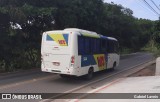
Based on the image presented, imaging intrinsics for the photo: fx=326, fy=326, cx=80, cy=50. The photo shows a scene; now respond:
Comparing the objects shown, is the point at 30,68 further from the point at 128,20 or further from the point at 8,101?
the point at 128,20

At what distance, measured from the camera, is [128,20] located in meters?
62.5

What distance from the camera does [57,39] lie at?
1695cm

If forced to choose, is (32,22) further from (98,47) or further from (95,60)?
(95,60)

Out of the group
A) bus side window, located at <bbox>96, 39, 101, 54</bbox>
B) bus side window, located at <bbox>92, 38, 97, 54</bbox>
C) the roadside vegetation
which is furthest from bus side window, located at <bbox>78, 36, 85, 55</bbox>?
the roadside vegetation

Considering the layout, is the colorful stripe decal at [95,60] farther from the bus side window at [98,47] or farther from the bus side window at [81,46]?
the bus side window at [81,46]

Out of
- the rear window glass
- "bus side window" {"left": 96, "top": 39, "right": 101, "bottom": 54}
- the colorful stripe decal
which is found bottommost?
the colorful stripe decal

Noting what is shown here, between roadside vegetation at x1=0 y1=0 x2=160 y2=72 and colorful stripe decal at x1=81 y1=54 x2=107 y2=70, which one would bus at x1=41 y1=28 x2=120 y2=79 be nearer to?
colorful stripe decal at x1=81 y1=54 x2=107 y2=70

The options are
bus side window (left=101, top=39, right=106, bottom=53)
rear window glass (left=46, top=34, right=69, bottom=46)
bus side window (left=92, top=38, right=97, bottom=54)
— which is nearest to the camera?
rear window glass (left=46, top=34, right=69, bottom=46)

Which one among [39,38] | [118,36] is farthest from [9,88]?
[118,36]

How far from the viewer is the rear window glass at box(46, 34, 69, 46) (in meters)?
16.7

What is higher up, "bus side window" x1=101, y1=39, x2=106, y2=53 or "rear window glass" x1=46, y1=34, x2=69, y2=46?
"rear window glass" x1=46, y1=34, x2=69, y2=46

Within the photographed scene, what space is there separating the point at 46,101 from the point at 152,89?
4000 mm

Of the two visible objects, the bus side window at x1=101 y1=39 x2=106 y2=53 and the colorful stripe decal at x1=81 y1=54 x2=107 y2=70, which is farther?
the bus side window at x1=101 y1=39 x2=106 y2=53

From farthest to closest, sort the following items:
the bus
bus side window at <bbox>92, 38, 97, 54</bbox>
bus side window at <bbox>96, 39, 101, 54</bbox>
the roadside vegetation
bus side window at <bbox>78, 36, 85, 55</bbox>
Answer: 1. the roadside vegetation
2. bus side window at <bbox>96, 39, 101, 54</bbox>
3. bus side window at <bbox>92, 38, 97, 54</bbox>
4. bus side window at <bbox>78, 36, 85, 55</bbox>
5. the bus
